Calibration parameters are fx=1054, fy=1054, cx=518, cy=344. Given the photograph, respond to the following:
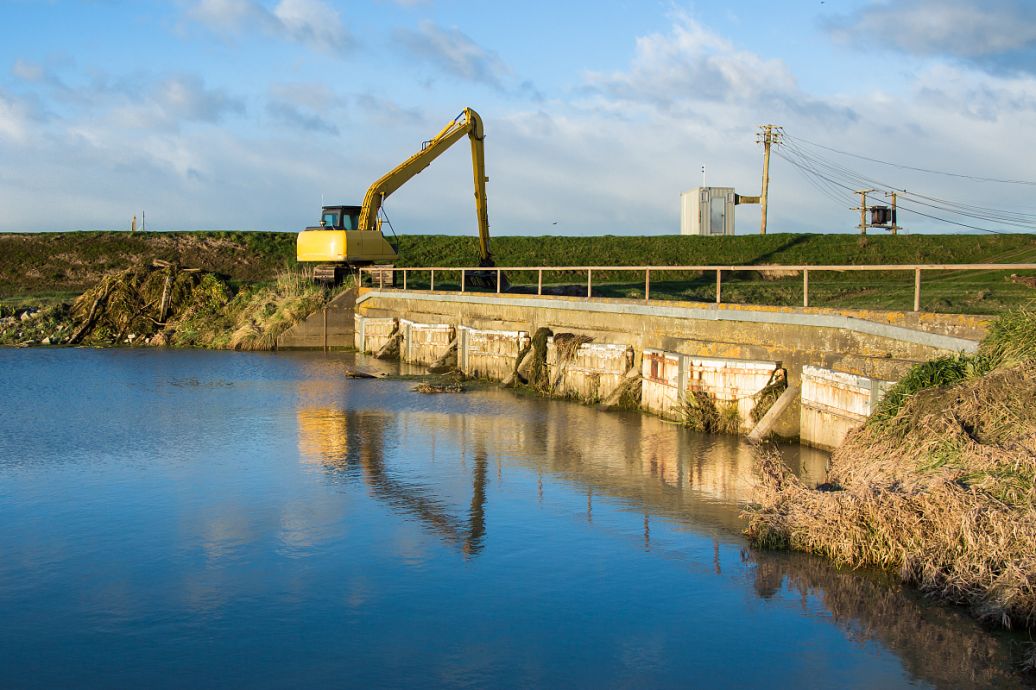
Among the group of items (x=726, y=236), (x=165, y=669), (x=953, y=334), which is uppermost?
(x=726, y=236)

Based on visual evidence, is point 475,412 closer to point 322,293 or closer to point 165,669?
point 165,669

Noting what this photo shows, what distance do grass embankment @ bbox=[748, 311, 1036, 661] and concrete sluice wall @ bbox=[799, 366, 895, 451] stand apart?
2.11 m

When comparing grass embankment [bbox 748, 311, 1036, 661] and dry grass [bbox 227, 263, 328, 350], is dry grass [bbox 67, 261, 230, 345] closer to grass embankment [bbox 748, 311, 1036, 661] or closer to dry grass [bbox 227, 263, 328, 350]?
dry grass [bbox 227, 263, 328, 350]

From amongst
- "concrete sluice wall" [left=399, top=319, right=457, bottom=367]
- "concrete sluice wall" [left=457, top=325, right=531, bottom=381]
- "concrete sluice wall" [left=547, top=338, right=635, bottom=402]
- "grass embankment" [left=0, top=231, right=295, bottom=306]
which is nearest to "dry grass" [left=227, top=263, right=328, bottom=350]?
"concrete sluice wall" [left=399, top=319, right=457, bottom=367]

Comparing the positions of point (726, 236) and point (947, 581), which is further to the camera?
point (726, 236)

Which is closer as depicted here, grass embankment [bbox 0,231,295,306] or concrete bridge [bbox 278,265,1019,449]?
concrete bridge [bbox 278,265,1019,449]

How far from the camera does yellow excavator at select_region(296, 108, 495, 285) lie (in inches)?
1457

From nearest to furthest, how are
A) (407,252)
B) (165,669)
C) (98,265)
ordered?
(165,669) → (98,265) → (407,252)

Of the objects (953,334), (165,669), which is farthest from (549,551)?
(953,334)

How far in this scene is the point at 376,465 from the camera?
1585cm

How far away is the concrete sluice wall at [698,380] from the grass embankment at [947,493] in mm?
5316

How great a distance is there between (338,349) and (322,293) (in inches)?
85.6

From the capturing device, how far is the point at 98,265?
5478 centimetres

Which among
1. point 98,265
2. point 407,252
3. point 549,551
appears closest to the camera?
point 549,551
